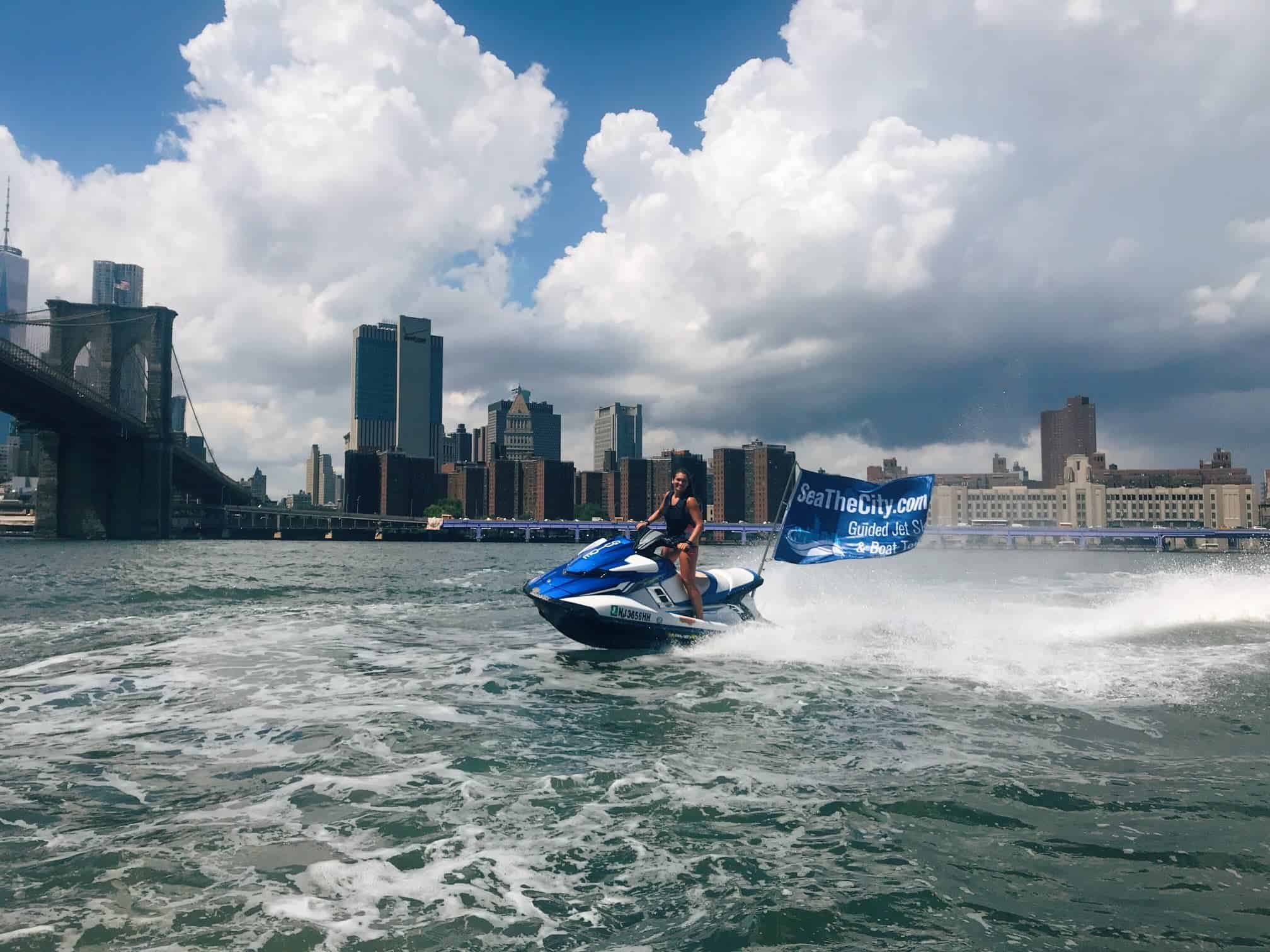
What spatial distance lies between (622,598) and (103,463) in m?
87.0

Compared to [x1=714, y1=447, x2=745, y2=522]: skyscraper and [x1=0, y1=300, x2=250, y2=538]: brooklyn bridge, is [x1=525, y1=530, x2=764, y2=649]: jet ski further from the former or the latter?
[x1=714, y1=447, x2=745, y2=522]: skyscraper

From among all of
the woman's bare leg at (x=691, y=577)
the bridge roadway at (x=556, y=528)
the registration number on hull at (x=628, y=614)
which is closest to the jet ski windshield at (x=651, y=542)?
the woman's bare leg at (x=691, y=577)

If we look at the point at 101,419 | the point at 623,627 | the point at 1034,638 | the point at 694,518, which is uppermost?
the point at 101,419

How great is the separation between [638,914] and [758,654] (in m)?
7.11

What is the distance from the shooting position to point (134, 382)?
304 feet

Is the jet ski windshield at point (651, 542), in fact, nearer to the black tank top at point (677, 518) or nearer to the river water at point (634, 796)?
the black tank top at point (677, 518)

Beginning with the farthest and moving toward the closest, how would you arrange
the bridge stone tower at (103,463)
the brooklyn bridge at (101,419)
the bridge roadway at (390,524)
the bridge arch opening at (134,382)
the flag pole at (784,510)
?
the bridge roadway at (390,524) → the bridge arch opening at (134,382) → the bridge stone tower at (103,463) → the brooklyn bridge at (101,419) → the flag pole at (784,510)

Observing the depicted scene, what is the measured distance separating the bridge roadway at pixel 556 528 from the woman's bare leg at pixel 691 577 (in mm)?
93661

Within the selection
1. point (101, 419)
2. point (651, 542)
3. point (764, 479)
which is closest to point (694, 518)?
point (651, 542)

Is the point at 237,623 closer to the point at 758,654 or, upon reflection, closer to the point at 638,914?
the point at 758,654

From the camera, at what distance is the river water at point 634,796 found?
11.2ft

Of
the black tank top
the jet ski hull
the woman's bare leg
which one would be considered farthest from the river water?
the black tank top

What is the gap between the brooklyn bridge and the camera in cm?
6969

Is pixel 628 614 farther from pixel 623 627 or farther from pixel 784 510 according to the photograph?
pixel 784 510
